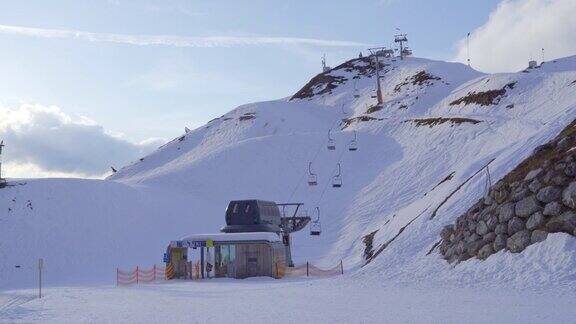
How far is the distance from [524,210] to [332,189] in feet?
104

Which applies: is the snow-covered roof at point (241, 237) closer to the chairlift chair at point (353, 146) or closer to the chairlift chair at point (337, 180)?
the chairlift chair at point (337, 180)

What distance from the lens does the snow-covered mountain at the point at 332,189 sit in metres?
31.6

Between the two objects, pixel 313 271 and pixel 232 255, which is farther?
pixel 313 271

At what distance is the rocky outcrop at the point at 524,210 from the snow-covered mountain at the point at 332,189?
3.80ft

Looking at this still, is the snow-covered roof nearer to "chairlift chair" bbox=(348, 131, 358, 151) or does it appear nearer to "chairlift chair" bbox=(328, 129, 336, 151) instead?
"chairlift chair" bbox=(348, 131, 358, 151)

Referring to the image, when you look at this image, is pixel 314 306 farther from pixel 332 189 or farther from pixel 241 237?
pixel 332 189

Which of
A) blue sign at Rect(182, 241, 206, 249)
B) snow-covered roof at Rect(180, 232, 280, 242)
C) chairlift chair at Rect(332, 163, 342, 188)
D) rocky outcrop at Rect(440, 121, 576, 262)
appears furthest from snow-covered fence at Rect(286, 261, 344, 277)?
chairlift chair at Rect(332, 163, 342, 188)

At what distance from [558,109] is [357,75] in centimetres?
6848

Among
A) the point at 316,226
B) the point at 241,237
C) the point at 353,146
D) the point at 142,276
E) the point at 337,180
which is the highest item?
the point at 353,146

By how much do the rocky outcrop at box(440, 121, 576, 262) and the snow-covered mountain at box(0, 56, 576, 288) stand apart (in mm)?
1159

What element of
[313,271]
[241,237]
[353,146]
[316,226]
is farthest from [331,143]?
[241,237]

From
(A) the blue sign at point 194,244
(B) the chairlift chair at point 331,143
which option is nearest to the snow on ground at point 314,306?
(A) the blue sign at point 194,244

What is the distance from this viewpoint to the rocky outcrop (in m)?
21.1

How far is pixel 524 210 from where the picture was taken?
22.2 metres
